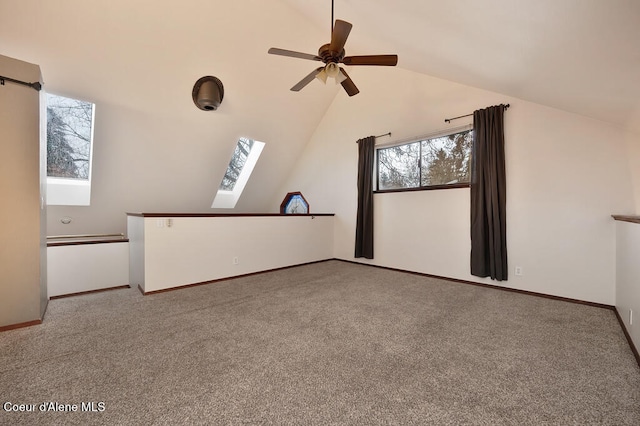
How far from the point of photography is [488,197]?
334 centimetres

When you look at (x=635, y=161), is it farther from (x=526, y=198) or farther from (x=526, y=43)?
(x=526, y=43)

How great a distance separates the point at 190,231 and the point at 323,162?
3.00 metres

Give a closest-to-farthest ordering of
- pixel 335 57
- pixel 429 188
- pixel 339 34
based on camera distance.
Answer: pixel 339 34, pixel 335 57, pixel 429 188

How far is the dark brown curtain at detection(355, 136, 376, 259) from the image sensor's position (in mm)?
4641

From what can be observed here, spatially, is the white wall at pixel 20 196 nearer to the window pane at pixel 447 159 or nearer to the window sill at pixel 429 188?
the window sill at pixel 429 188

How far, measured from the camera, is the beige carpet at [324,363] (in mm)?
1275

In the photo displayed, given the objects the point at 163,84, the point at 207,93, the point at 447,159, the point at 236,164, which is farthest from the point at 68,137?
the point at 447,159

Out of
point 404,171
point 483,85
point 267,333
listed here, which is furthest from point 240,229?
point 483,85

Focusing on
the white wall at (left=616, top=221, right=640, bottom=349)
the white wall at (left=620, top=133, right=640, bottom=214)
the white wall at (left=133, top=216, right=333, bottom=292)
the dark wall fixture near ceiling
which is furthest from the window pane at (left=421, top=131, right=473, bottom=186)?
the dark wall fixture near ceiling

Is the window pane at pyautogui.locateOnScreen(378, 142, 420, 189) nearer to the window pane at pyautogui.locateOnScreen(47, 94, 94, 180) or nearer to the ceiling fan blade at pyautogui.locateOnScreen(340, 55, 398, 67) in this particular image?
the ceiling fan blade at pyautogui.locateOnScreen(340, 55, 398, 67)

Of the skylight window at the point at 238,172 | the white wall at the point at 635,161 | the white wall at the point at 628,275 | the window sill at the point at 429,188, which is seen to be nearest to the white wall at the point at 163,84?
the skylight window at the point at 238,172

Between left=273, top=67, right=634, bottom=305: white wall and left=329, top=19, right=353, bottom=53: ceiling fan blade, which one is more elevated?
left=329, top=19, right=353, bottom=53: ceiling fan blade

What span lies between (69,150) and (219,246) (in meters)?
2.47

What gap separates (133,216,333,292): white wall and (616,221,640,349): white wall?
153 inches
